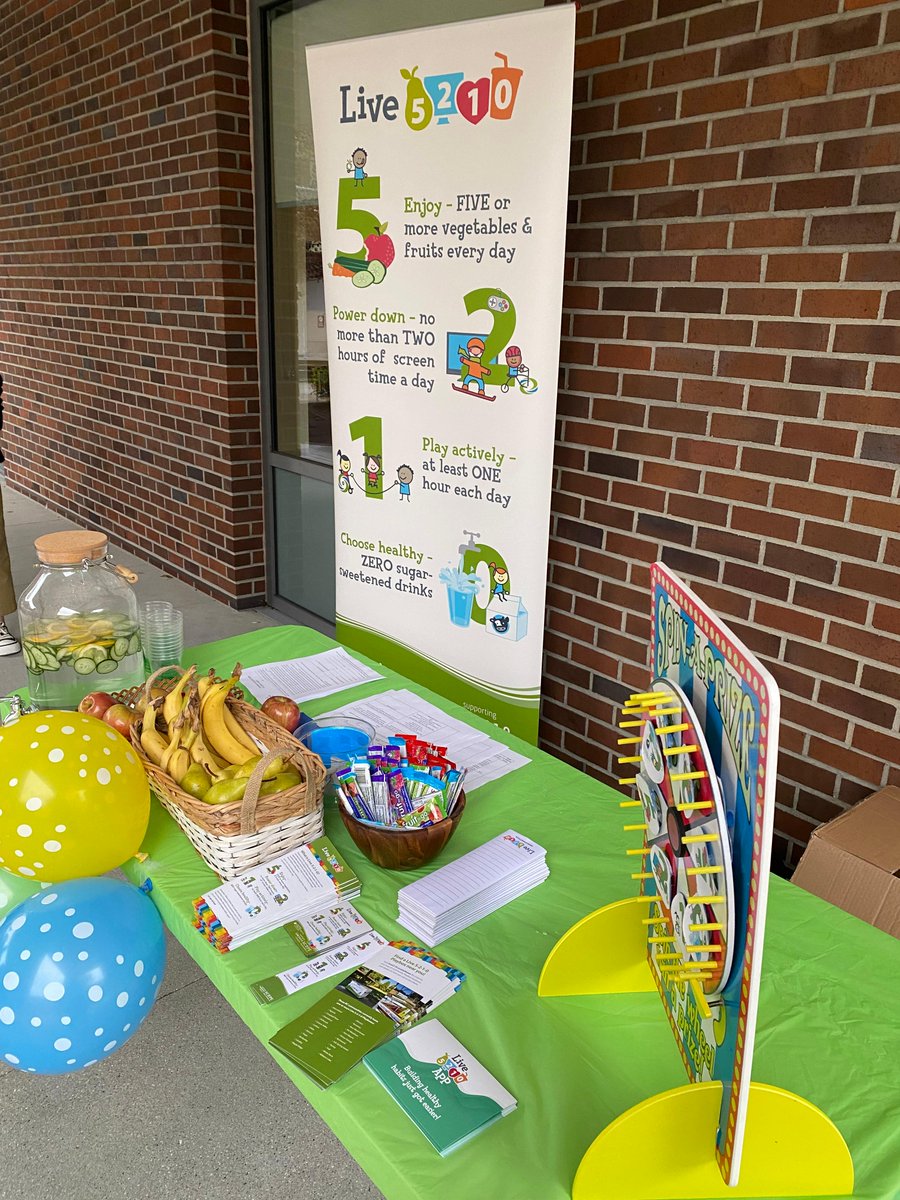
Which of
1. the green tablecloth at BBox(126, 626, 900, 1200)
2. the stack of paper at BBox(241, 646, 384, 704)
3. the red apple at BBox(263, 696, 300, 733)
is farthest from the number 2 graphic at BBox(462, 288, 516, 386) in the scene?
the green tablecloth at BBox(126, 626, 900, 1200)

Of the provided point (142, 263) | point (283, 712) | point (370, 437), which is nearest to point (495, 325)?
point (370, 437)

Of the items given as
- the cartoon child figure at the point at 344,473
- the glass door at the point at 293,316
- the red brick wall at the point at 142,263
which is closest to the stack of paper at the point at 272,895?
the cartoon child figure at the point at 344,473

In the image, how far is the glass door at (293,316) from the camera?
141 inches

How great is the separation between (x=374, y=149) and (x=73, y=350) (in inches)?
144

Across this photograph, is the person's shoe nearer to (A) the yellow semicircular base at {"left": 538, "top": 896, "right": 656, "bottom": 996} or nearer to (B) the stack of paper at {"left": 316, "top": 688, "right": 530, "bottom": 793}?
(B) the stack of paper at {"left": 316, "top": 688, "right": 530, "bottom": 793}

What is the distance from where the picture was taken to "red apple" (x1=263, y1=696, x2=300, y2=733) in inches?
62.8

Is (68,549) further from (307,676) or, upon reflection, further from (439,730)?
(439,730)

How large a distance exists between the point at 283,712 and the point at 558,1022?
0.74 m

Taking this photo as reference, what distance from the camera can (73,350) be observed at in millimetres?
5555

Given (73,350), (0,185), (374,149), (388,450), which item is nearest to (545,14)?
(374,149)

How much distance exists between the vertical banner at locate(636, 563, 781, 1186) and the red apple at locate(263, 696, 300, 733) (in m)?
0.77

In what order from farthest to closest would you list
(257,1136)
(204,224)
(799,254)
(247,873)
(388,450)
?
(204,224)
(388,450)
(799,254)
(257,1136)
(247,873)

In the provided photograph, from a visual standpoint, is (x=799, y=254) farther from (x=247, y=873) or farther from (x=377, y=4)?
(x=377, y=4)

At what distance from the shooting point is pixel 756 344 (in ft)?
6.73
